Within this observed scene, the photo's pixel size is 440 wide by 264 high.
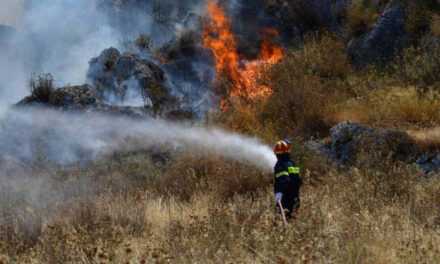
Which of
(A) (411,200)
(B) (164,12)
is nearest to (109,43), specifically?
(B) (164,12)

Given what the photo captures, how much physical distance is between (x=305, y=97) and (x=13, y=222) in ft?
22.6

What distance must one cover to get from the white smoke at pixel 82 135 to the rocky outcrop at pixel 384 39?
5.03 m

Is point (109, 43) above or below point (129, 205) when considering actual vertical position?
above

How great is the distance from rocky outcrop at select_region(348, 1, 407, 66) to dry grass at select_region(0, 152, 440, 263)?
734 cm

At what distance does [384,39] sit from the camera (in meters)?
15.1

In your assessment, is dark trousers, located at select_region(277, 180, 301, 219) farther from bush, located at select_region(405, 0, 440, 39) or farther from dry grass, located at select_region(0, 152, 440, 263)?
bush, located at select_region(405, 0, 440, 39)

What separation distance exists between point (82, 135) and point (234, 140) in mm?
4122

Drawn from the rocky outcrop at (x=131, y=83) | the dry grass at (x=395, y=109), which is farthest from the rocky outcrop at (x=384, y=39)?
the rocky outcrop at (x=131, y=83)

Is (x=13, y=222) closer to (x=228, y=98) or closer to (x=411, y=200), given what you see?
(x=411, y=200)

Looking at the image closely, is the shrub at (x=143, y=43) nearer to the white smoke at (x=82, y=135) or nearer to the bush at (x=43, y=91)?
the bush at (x=43, y=91)

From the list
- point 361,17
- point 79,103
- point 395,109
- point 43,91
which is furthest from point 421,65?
point 43,91

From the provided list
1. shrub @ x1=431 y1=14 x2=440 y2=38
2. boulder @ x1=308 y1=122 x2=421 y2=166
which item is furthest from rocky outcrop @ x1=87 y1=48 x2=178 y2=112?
shrub @ x1=431 y1=14 x2=440 y2=38

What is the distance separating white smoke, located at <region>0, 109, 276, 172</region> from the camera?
1220 centimetres

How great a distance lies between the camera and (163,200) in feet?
26.6
